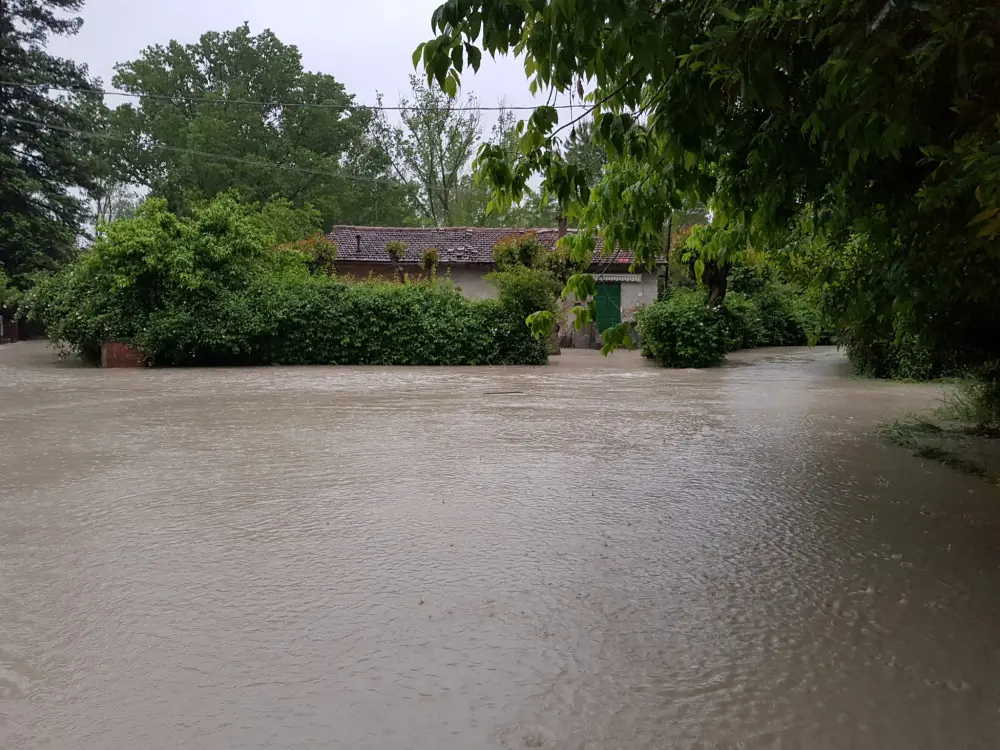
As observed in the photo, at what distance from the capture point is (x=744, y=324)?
22.0m

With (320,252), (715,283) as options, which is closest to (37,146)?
(320,252)

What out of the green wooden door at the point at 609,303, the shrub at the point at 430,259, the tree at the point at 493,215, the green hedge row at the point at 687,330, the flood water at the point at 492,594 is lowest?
the flood water at the point at 492,594

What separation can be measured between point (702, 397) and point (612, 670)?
8.57 meters

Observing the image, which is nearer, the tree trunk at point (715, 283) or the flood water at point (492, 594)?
the flood water at point (492, 594)

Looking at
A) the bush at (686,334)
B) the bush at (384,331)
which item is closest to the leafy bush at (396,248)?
the bush at (384,331)

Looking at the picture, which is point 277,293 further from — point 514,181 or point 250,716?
point 250,716

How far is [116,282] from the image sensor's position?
1511cm

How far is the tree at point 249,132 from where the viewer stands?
116ft

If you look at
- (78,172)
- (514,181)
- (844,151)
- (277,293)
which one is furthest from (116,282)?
(78,172)

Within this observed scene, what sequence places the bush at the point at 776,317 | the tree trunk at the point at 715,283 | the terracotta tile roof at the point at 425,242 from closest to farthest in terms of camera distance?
1. the tree trunk at the point at 715,283
2. the bush at the point at 776,317
3. the terracotta tile roof at the point at 425,242

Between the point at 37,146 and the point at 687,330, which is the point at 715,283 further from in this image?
the point at 37,146

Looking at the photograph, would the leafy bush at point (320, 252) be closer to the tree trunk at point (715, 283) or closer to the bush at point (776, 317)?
the tree trunk at point (715, 283)

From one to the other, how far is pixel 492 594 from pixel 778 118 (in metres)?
2.70

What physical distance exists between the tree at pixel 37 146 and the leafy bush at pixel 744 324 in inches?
963
